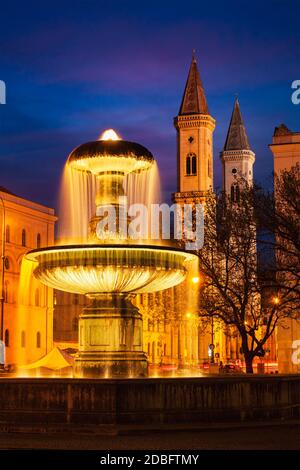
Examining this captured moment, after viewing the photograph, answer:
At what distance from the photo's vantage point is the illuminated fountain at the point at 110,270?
16828 millimetres

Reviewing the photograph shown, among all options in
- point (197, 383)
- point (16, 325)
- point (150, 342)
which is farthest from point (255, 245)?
point (150, 342)

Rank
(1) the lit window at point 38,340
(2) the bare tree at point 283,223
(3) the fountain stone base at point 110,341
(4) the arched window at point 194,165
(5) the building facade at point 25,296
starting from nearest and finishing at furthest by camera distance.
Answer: (3) the fountain stone base at point 110,341 → (2) the bare tree at point 283,223 → (5) the building facade at point 25,296 → (1) the lit window at point 38,340 → (4) the arched window at point 194,165

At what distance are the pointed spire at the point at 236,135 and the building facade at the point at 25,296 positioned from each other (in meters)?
60.3

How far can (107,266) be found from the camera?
16.8 m

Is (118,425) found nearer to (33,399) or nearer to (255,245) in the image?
(33,399)

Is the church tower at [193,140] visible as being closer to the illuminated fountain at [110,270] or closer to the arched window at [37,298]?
the arched window at [37,298]

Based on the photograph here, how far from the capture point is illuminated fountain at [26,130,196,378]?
16828 millimetres

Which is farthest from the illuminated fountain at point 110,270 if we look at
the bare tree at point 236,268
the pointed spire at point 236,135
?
the pointed spire at point 236,135

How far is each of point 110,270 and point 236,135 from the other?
383 ft

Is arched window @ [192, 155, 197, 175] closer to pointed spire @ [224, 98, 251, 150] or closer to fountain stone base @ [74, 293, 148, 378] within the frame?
pointed spire @ [224, 98, 251, 150]

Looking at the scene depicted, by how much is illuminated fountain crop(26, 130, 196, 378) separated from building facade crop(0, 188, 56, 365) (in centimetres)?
4515

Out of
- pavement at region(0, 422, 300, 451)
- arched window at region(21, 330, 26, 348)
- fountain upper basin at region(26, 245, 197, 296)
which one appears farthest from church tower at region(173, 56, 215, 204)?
pavement at region(0, 422, 300, 451)

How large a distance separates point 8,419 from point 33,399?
530mm

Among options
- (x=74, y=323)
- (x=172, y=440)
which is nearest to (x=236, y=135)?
(x=74, y=323)
